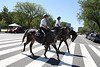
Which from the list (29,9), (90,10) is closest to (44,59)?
(90,10)

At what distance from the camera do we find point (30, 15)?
50.0m

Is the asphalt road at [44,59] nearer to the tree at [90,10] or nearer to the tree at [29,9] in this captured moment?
the tree at [90,10]

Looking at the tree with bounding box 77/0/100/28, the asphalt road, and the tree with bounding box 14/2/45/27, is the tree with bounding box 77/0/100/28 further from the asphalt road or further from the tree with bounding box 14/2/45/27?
the asphalt road

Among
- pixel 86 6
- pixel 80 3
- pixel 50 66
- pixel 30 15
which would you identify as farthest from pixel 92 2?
pixel 50 66

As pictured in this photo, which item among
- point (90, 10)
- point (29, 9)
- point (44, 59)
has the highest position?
point (29, 9)

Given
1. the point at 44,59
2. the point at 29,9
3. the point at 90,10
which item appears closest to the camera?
the point at 44,59

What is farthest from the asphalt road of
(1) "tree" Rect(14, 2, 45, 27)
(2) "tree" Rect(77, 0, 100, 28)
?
(1) "tree" Rect(14, 2, 45, 27)

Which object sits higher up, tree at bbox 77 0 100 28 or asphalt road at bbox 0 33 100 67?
tree at bbox 77 0 100 28

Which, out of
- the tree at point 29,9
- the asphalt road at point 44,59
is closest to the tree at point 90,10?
the tree at point 29,9

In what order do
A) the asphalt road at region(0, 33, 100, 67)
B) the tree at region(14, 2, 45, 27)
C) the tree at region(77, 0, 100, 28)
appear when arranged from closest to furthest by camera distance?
the asphalt road at region(0, 33, 100, 67) → the tree at region(77, 0, 100, 28) → the tree at region(14, 2, 45, 27)

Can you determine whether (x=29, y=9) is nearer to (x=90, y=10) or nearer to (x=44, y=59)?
(x=90, y=10)

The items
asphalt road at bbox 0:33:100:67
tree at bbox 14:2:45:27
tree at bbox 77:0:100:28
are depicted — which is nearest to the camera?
asphalt road at bbox 0:33:100:67

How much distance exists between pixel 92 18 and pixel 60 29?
3197 centimetres

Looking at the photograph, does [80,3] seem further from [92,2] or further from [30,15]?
[30,15]
